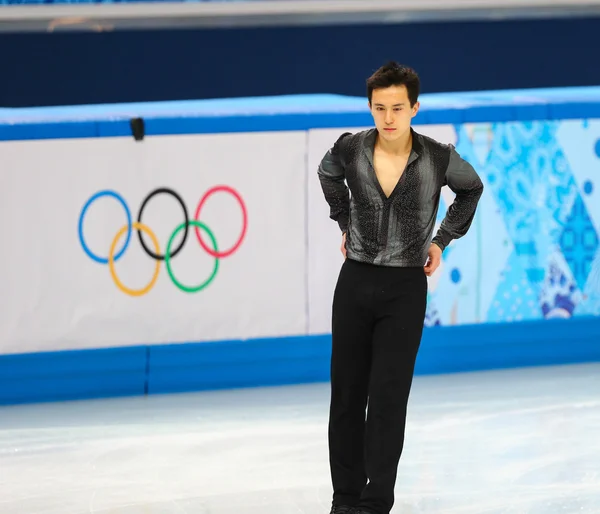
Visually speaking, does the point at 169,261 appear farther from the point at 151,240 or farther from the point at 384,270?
the point at 384,270

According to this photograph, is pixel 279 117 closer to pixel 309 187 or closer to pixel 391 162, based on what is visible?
pixel 309 187

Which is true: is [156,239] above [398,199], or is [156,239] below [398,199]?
below

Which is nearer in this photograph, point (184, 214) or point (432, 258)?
point (432, 258)

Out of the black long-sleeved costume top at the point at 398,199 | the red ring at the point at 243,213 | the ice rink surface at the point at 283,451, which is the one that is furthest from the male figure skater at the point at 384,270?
the red ring at the point at 243,213

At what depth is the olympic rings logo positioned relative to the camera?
A: 516 centimetres

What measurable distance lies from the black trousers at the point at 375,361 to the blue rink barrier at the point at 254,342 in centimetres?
Answer: 211

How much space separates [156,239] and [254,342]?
63 cm

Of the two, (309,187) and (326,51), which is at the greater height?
(326,51)

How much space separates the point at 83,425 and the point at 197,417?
0.45m

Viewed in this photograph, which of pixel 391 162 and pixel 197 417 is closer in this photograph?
pixel 391 162

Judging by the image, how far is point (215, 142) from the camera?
527 centimetres

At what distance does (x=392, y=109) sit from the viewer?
124 inches

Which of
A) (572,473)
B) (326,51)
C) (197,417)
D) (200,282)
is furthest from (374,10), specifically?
(572,473)

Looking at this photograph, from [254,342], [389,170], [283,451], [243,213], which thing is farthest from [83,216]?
[389,170]
